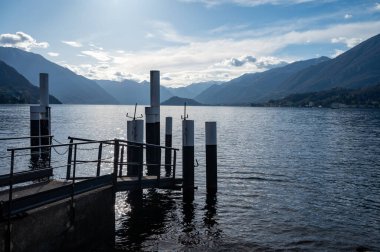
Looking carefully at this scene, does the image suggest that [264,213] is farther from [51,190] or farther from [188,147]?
[51,190]

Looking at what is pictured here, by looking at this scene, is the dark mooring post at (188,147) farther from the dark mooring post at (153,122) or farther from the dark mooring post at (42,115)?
the dark mooring post at (42,115)

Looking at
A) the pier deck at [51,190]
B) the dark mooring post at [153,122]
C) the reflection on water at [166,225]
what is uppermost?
the dark mooring post at [153,122]

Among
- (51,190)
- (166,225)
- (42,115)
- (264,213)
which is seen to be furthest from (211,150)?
(42,115)

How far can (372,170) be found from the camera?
1196 inches

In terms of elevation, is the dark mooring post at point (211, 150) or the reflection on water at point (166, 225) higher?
the dark mooring post at point (211, 150)

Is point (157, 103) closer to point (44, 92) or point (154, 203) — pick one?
point (154, 203)

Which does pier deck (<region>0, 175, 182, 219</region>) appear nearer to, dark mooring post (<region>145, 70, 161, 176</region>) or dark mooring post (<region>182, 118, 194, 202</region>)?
dark mooring post (<region>182, 118, 194, 202</region>)

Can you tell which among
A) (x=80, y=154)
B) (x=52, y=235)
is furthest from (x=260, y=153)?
(x=52, y=235)

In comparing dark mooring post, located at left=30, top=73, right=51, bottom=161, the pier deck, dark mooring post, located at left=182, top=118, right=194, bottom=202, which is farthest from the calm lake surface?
dark mooring post, located at left=30, top=73, right=51, bottom=161

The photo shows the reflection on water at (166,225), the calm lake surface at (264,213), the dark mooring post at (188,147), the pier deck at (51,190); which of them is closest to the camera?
the pier deck at (51,190)

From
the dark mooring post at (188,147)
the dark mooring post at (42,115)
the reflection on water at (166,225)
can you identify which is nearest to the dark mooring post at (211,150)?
the dark mooring post at (188,147)

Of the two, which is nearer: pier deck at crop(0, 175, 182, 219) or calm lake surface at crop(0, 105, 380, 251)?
pier deck at crop(0, 175, 182, 219)

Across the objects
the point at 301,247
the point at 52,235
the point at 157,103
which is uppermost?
the point at 157,103

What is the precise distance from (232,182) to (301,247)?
11.4m
